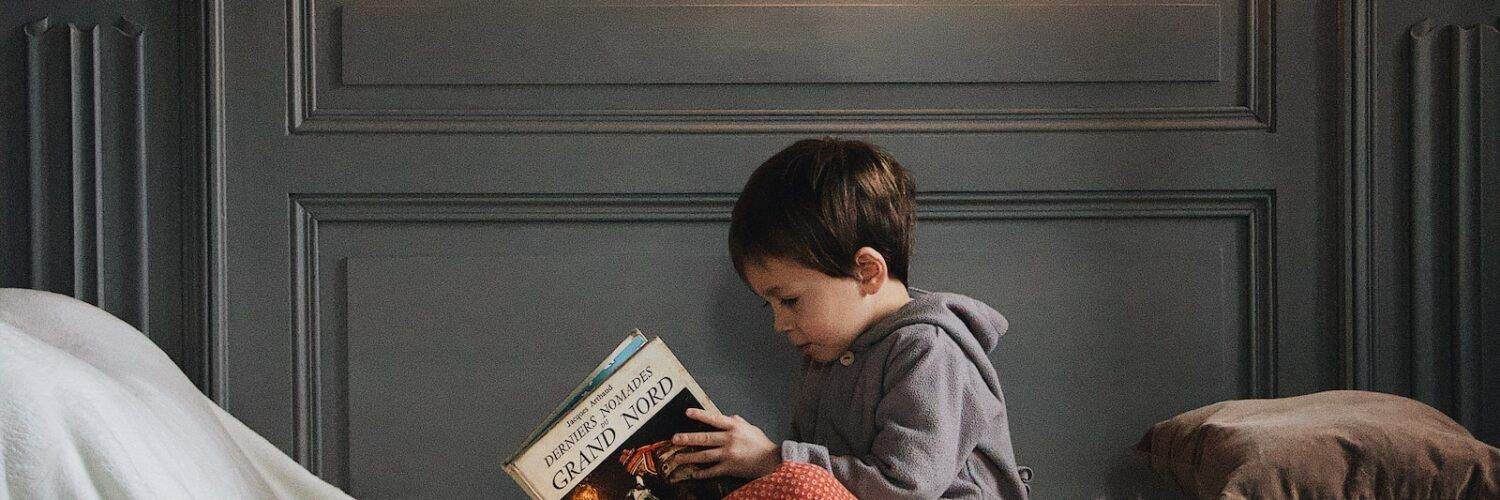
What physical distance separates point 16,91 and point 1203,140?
131cm

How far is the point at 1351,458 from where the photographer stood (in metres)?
0.97

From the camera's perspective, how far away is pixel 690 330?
1.33 metres

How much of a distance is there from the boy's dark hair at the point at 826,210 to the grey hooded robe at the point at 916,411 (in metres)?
0.07

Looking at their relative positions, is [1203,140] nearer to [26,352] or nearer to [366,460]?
[366,460]

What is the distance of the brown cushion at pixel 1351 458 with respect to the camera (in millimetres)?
951

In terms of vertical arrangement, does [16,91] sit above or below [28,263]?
above

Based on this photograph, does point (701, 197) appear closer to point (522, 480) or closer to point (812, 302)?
point (812, 302)

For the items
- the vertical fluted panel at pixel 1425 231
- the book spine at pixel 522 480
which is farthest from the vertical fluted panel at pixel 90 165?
the vertical fluted panel at pixel 1425 231

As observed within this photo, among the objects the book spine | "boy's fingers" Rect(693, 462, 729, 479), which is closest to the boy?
"boy's fingers" Rect(693, 462, 729, 479)

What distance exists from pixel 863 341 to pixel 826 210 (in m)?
0.13

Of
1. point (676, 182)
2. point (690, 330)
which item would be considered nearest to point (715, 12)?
point (676, 182)

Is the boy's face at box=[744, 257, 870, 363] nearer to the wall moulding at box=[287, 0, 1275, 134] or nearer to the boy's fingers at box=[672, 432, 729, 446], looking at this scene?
the boy's fingers at box=[672, 432, 729, 446]

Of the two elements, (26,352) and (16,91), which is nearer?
(26,352)

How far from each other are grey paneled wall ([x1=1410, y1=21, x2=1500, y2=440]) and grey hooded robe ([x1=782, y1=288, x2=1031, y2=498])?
568mm
